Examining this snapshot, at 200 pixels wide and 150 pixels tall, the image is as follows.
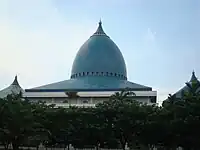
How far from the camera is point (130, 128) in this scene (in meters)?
26.5

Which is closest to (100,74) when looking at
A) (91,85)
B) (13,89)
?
(91,85)

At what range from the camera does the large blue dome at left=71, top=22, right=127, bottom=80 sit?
50125mm

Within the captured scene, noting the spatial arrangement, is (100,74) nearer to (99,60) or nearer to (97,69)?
(97,69)

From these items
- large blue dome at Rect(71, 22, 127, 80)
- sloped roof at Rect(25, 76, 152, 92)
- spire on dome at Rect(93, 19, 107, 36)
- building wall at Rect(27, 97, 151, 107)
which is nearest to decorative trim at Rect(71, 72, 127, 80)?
large blue dome at Rect(71, 22, 127, 80)

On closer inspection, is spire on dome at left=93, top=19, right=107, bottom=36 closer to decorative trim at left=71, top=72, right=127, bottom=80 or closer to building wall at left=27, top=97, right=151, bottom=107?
decorative trim at left=71, top=72, right=127, bottom=80

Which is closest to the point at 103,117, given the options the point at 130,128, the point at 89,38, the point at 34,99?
the point at 130,128

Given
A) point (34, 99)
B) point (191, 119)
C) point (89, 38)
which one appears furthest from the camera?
point (89, 38)

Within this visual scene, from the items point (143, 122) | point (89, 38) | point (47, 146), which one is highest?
point (89, 38)

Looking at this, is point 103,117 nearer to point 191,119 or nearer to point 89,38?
point 191,119

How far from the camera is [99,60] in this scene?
50.5 meters

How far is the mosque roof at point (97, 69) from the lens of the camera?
152 ft

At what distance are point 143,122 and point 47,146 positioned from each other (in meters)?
9.15

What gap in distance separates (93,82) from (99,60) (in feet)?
14.9

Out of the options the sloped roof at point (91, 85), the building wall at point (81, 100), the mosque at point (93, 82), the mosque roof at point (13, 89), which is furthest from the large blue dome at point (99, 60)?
the mosque roof at point (13, 89)
